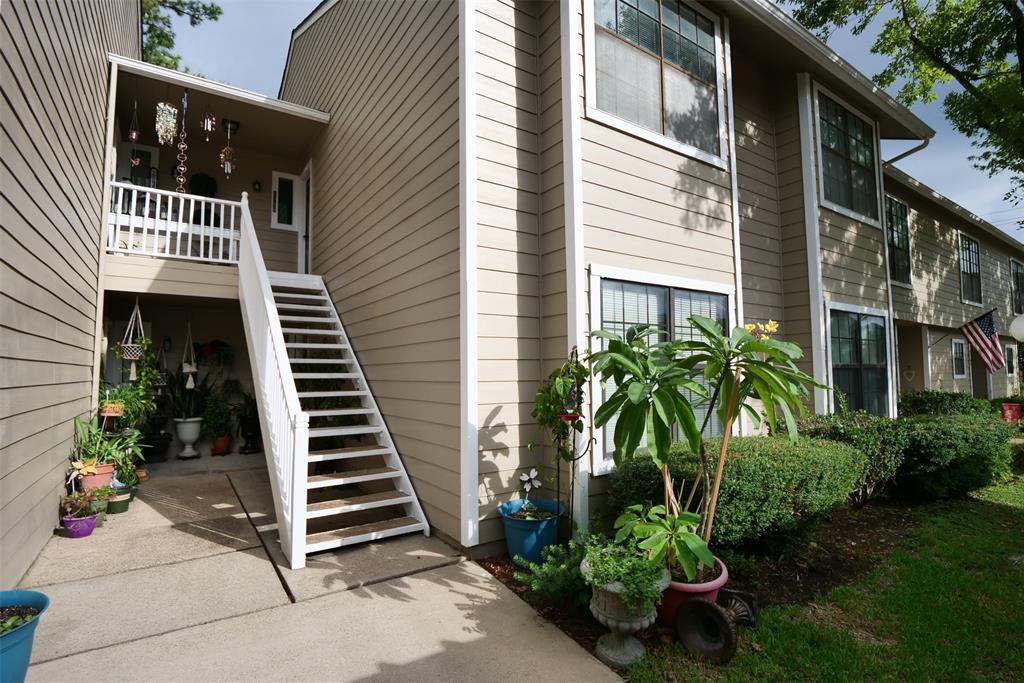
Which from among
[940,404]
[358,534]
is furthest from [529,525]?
[940,404]

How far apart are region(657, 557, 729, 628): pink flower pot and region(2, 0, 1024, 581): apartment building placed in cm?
Answer: 103

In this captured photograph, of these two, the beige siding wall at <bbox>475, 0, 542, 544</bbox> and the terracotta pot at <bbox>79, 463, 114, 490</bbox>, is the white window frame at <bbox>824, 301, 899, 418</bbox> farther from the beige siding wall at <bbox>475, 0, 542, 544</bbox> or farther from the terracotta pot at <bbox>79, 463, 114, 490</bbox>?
the terracotta pot at <bbox>79, 463, 114, 490</bbox>

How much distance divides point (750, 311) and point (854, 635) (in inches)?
144

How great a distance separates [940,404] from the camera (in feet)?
27.9

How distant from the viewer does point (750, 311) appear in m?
5.81

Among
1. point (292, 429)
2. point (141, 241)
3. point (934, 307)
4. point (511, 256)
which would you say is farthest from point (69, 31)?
point (934, 307)

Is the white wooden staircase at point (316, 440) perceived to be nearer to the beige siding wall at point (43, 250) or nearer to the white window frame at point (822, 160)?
the beige siding wall at point (43, 250)

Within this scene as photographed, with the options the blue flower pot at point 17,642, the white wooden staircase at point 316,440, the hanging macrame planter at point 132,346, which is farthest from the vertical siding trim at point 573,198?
the hanging macrame planter at point 132,346

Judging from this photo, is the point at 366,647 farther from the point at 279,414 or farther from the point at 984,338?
the point at 984,338

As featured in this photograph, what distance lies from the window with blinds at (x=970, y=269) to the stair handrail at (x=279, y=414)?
13.9 m

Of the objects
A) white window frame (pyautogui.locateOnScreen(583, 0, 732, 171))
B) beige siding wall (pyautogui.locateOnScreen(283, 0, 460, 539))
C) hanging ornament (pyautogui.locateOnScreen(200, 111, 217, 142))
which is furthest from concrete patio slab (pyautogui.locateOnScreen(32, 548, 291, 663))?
hanging ornament (pyautogui.locateOnScreen(200, 111, 217, 142))

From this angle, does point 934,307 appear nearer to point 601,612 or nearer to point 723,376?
point 723,376

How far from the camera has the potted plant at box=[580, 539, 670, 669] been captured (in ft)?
8.13

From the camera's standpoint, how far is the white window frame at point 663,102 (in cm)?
417
